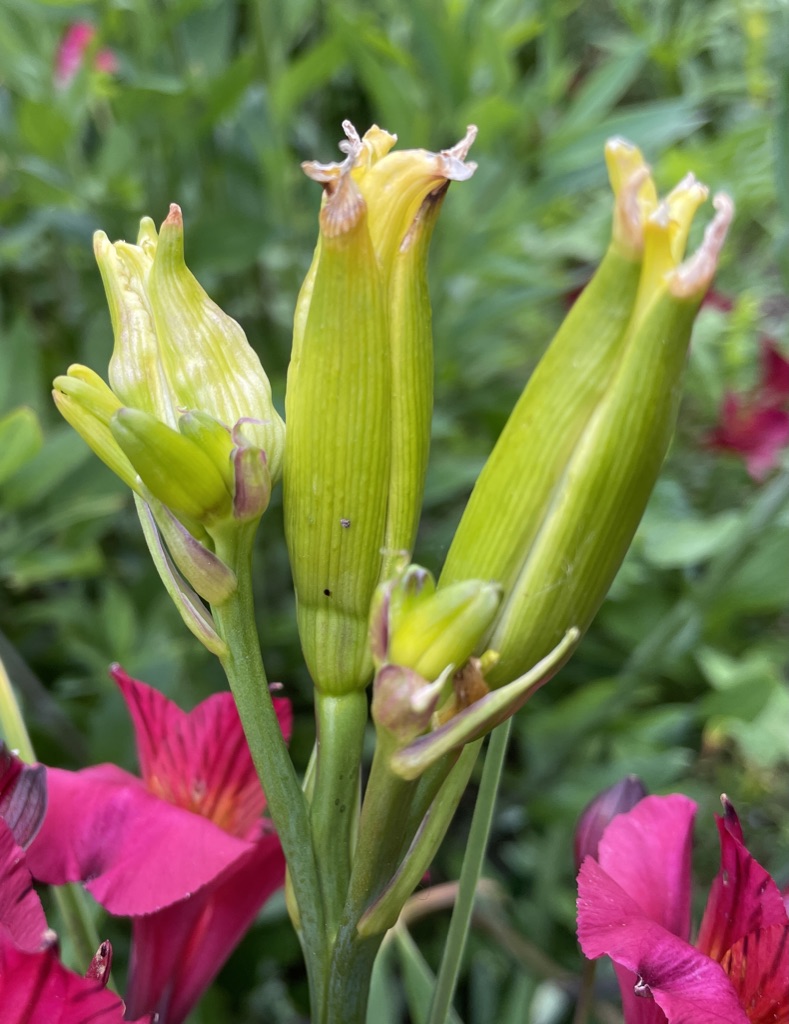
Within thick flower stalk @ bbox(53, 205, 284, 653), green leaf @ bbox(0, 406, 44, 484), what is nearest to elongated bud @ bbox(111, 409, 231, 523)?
thick flower stalk @ bbox(53, 205, 284, 653)

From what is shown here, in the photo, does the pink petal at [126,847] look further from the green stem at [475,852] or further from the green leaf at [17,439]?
the green leaf at [17,439]

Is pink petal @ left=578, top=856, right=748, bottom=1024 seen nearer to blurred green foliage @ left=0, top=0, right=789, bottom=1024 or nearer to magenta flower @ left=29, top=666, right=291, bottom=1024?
magenta flower @ left=29, top=666, right=291, bottom=1024

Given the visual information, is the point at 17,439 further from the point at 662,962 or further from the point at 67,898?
the point at 662,962

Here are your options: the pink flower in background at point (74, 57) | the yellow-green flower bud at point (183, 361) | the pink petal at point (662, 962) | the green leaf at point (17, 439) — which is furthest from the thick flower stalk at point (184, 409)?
the pink flower in background at point (74, 57)

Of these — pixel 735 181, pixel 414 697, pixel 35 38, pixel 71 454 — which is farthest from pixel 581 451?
pixel 35 38

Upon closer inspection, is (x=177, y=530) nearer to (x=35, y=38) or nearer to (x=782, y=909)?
(x=782, y=909)

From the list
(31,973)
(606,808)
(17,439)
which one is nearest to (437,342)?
(17,439)
